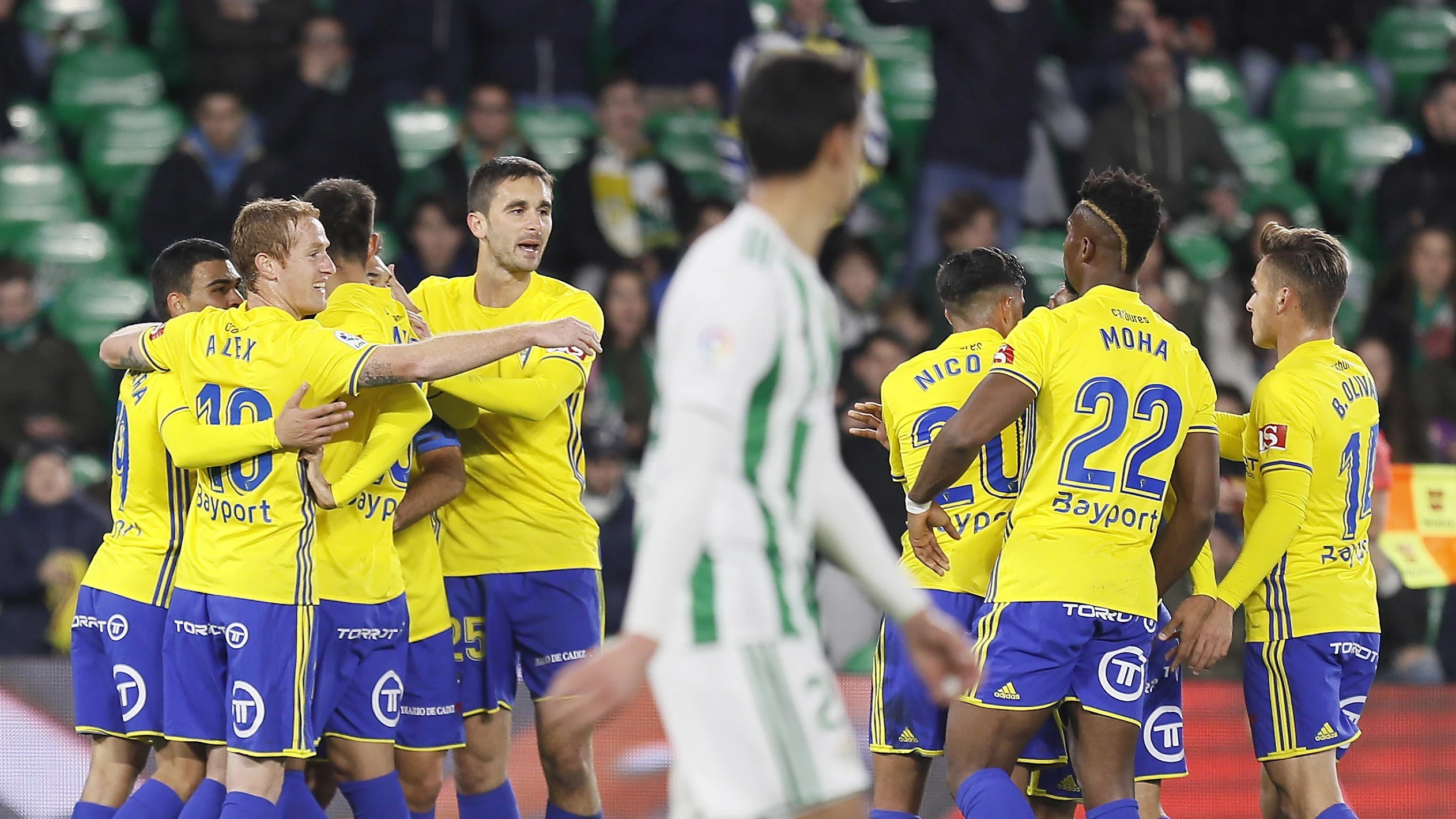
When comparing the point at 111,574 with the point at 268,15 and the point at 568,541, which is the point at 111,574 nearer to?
the point at 568,541

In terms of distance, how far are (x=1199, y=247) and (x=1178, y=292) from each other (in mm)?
1142

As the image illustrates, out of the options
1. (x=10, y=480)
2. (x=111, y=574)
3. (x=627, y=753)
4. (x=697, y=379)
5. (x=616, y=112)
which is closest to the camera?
(x=697, y=379)

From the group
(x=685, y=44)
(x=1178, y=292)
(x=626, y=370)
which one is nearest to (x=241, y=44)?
(x=685, y=44)

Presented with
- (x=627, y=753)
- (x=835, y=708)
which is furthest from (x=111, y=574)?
(x=835, y=708)

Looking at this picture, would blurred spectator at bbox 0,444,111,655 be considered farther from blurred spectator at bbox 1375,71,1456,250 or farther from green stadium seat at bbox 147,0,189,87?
blurred spectator at bbox 1375,71,1456,250

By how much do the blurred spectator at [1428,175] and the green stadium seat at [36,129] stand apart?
9.34m

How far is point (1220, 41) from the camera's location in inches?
563

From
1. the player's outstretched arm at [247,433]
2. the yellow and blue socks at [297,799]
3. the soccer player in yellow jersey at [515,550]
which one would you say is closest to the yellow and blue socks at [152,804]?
the yellow and blue socks at [297,799]

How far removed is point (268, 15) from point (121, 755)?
23.2ft

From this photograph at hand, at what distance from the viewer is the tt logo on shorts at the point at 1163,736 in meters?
5.91

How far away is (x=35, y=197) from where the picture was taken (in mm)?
11797

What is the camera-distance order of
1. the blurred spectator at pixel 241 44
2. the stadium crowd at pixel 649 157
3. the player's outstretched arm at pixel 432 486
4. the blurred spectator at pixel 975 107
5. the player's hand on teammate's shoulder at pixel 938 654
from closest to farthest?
the player's hand on teammate's shoulder at pixel 938 654 < the player's outstretched arm at pixel 432 486 < the stadium crowd at pixel 649 157 < the blurred spectator at pixel 975 107 < the blurred spectator at pixel 241 44

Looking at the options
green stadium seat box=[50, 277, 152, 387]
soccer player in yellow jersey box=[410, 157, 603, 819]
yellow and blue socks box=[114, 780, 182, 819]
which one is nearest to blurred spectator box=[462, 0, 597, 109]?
green stadium seat box=[50, 277, 152, 387]

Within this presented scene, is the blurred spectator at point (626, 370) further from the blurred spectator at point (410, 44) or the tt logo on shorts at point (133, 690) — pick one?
the tt logo on shorts at point (133, 690)
